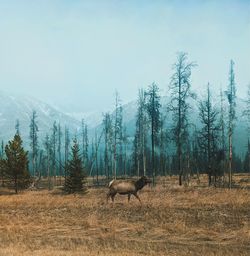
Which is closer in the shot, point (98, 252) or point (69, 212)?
point (98, 252)

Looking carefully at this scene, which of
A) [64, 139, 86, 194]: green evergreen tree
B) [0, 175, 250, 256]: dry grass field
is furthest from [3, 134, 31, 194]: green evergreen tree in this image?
[0, 175, 250, 256]: dry grass field

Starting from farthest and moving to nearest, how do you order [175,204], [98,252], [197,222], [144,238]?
[175,204] → [197,222] → [144,238] → [98,252]

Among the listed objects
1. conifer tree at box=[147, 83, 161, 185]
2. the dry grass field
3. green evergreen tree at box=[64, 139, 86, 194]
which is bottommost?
the dry grass field

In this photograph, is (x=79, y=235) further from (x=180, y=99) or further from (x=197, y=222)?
(x=180, y=99)

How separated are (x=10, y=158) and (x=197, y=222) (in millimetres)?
34394

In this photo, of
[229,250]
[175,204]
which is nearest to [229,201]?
[175,204]

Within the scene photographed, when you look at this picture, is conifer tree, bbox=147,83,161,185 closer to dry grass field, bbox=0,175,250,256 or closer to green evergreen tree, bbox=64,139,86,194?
green evergreen tree, bbox=64,139,86,194

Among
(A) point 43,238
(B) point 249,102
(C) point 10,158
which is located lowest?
(A) point 43,238

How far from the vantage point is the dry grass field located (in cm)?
1365

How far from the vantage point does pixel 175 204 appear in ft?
83.8

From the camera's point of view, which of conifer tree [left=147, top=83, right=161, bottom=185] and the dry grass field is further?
conifer tree [left=147, top=83, right=161, bottom=185]

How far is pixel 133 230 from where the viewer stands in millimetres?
17250

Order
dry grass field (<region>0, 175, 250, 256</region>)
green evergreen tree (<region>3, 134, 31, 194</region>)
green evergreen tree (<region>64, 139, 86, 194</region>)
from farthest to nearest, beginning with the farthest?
green evergreen tree (<region>3, 134, 31, 194</region>), green evergreen tree (<region>64, 139, 86, 194</region>), dry grass field (<region>0, 175, 250, 256</region>)

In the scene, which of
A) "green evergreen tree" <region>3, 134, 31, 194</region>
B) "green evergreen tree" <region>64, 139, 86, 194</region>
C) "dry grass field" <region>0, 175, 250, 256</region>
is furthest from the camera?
"green evergreen tree" <region>3, 134, 31, 194</region>
